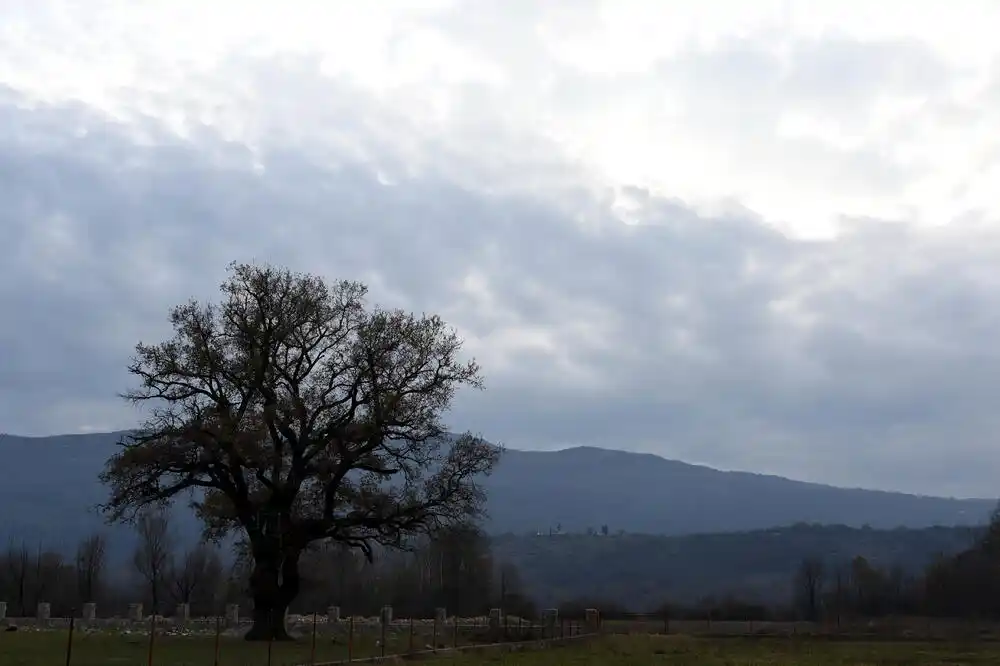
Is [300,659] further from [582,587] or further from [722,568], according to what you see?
[722,568]

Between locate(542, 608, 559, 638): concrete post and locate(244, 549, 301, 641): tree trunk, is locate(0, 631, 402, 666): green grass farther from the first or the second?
locate(542, 608, 559, 638): concrete post

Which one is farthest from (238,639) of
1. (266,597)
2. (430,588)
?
(430,588)

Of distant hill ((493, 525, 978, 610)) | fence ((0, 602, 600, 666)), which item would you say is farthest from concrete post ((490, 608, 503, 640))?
distant hill ((493, 525, 978, 610))

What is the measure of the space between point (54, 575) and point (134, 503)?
6496 cm

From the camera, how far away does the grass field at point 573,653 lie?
31.9m

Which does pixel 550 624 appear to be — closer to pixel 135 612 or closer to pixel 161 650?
pixel 135 612

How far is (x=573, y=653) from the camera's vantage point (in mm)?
44969

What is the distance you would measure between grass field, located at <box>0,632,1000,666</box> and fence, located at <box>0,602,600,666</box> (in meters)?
0.05

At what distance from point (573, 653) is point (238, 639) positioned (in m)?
13.8

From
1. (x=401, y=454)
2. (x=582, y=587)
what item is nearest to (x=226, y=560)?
(x=582, y=587)

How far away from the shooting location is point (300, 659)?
32.9 metres

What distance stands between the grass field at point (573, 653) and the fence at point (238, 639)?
51mm

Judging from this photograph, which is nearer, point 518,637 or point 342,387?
point 342,387

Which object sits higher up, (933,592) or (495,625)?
(933,592)
